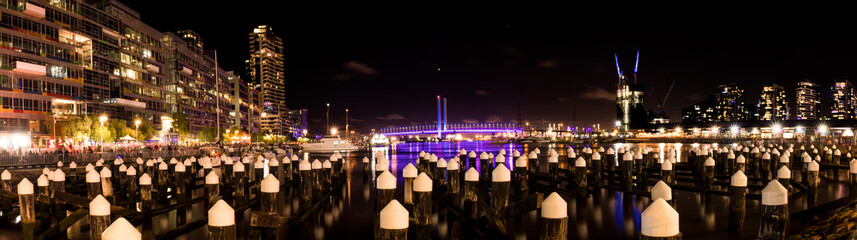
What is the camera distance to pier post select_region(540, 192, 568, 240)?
640cm

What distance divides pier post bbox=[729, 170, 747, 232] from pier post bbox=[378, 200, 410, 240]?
788cm

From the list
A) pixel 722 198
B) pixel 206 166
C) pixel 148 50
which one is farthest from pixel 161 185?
pixel 148 50

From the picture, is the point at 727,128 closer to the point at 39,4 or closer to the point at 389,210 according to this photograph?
the point at 39,4

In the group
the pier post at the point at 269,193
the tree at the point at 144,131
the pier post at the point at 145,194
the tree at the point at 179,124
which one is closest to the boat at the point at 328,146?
the tree at the point at 179,124

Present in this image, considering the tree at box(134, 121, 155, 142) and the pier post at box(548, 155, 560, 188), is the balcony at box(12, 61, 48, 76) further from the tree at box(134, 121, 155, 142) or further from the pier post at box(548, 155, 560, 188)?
the pier post at box(548, 155, 560, 188)

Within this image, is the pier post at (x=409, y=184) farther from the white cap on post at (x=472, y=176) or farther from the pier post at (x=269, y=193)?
the pier post at (x=269, y=193)

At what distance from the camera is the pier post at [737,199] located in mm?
10609

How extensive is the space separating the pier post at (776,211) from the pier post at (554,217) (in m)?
4.26

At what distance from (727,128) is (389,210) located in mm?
216482

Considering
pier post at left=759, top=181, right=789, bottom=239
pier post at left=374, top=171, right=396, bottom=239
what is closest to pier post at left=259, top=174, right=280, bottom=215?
pier post at left=374, top=171, right=396, bottom=239

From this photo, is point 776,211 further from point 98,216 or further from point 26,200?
point 26,200

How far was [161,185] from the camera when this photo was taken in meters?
18.7

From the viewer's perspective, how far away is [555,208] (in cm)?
642

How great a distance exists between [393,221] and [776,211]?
21.1ft
